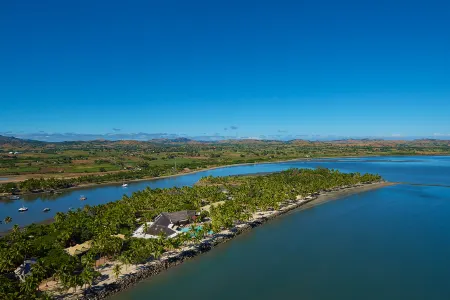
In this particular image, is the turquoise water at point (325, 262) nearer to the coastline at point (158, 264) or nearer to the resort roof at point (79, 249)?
the coastline at point (158, 264)

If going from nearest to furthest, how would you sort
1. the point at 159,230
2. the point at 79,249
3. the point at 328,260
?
the point at 328,260
the point at 79,249
the point at 159,230

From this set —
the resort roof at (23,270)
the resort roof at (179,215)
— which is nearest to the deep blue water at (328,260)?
the resort roof at (179,215)

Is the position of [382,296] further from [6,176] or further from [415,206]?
[6,176]

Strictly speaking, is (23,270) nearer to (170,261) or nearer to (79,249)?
(79,249)

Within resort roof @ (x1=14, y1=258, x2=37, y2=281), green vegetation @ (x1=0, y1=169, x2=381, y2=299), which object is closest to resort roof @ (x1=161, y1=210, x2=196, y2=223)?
green vegetation @ (x1=0, y1=169, x2=381, y2=299)

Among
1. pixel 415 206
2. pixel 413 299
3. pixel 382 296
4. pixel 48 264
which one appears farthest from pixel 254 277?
pixel 415 206

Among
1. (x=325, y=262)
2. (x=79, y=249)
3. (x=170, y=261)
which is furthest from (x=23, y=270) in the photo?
(x=325, y=262)

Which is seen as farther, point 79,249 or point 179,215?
point 179,215
